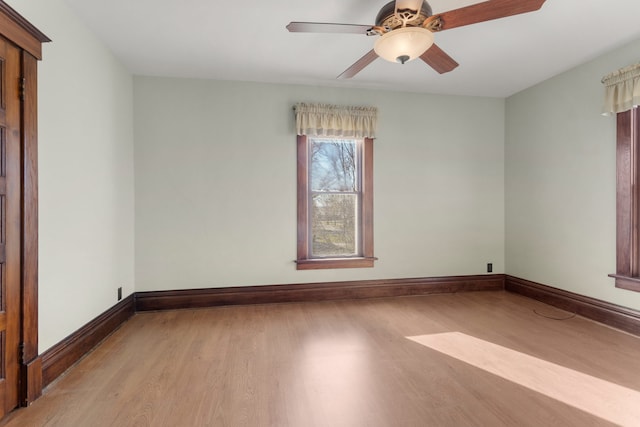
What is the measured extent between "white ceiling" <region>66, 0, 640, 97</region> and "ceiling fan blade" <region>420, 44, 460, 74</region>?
286 mm

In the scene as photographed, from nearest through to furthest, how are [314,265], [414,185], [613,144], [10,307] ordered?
[10,307], [613,144], [314,265], [414,185]

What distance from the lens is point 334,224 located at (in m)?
3.95

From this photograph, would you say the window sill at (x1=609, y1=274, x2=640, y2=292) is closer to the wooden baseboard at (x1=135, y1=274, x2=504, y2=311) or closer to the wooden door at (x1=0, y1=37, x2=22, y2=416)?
the wooden baseboard at (x1=135, y1=274, x2=504, y2=311)

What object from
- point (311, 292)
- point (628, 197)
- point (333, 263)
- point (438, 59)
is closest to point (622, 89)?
point (628, 197)

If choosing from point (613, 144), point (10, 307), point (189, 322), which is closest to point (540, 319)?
point (613, 144)

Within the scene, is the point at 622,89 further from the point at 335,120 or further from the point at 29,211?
the point at 29,211

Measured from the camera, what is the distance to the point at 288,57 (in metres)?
3.07

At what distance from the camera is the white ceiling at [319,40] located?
2.31 metres

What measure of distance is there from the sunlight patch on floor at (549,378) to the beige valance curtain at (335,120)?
240 cm

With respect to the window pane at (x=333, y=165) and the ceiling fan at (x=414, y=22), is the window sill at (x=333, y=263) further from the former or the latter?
the ceiling fan at (x=414, y=22)

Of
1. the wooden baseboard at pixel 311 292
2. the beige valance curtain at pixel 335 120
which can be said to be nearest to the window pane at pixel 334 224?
the wooden baseboard at pixel 311 292

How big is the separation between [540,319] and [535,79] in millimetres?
2708

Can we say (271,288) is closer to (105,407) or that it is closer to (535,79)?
(105,407)

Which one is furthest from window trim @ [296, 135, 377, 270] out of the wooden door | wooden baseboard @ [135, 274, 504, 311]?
the wooden door
